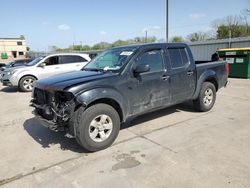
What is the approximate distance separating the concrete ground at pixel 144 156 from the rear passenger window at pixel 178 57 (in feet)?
4.28

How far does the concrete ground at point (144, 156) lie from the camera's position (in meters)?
3.07

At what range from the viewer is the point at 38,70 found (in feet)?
34.3

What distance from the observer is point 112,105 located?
4.19 meters

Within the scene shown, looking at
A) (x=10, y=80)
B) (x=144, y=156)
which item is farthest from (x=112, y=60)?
(x=10, y=80)

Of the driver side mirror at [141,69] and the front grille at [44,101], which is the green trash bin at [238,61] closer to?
the driver side mirror at [141,69]

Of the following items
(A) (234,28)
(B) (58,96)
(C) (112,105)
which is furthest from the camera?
(A) (234,28)

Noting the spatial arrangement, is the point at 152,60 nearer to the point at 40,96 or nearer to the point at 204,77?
the point at 204,77

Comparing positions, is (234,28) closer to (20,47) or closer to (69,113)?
(69,113)

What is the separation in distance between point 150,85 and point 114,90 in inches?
34.9

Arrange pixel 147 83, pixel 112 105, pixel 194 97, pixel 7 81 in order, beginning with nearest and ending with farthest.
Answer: pixel 112 105, pixel 147 83, pixel 194 97, pixel 7 81

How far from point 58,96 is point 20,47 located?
7504 cm

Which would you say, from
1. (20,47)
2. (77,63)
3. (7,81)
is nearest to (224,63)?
(77,63)

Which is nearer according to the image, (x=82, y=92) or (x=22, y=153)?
(x=82, y=92)

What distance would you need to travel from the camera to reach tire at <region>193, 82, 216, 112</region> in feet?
19.1
